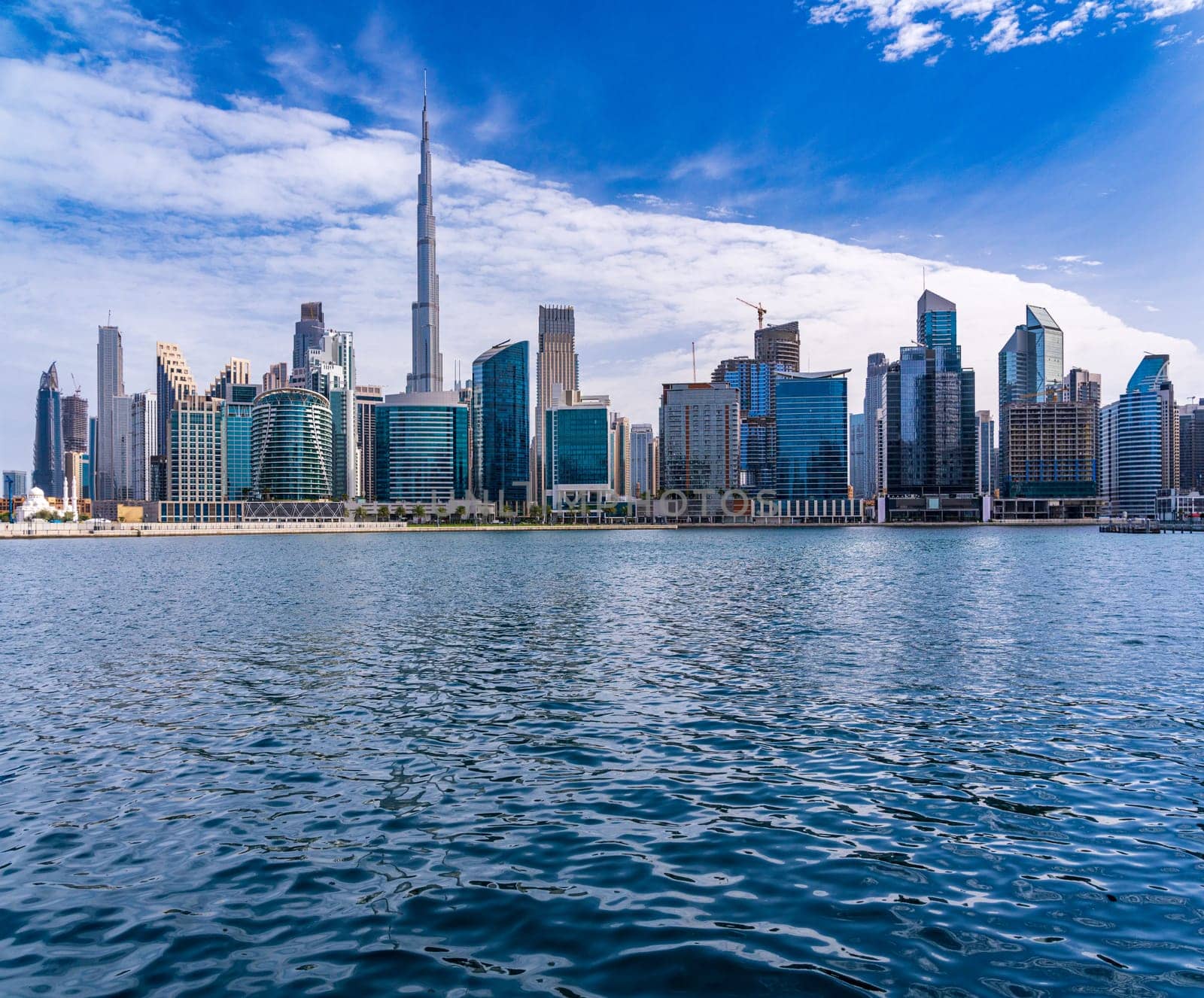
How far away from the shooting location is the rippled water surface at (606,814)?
12.7 metres

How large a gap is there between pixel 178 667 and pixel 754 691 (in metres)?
26.5

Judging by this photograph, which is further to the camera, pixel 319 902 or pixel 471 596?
pixel 471 596

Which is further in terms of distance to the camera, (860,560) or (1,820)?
(860,560)

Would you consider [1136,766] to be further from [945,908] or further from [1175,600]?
[1175,600]

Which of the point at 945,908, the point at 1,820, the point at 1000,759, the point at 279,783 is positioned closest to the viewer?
the point at 945,908

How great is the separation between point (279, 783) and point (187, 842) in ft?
13.0

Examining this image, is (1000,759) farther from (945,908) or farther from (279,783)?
(279,783)

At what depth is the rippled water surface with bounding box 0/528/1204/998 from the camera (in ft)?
41.6

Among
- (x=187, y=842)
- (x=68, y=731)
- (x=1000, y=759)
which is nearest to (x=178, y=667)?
(x=68, y=731)

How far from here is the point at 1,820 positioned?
19.0 metres

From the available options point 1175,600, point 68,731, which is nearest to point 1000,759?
point 68,731

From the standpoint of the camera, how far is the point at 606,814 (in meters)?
19.1

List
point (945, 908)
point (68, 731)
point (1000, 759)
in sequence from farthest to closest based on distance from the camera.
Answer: point (68, 731)
point (1000, 759)
point (945, 908)

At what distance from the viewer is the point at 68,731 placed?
2686cm
